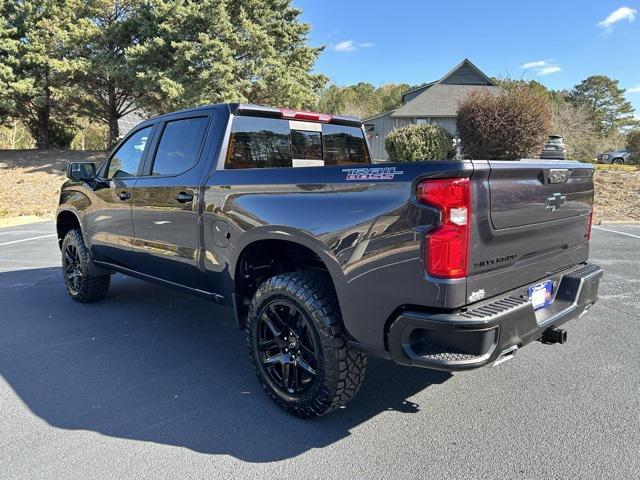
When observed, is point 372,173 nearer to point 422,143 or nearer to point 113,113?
point 422,143

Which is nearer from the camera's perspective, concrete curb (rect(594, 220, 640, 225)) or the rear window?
the rear window

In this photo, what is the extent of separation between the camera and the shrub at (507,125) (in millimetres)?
15633

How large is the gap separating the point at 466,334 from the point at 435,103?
3441cm

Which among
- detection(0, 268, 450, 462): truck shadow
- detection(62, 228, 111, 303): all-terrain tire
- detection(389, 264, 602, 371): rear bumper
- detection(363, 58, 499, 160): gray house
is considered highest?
detection(363, 58, 499, 160): gray house

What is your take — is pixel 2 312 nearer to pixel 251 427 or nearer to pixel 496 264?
pixel 251 427

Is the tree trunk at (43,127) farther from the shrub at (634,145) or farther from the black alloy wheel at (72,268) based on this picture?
the shrub at (634,145)

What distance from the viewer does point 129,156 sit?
4559mm

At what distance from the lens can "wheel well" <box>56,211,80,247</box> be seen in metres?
5.48

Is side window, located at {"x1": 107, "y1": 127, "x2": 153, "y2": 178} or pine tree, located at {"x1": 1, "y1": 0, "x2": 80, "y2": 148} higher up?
pine tree, located at {"x1": 1, "y1": 0, "x2": 80, "y2": 148}

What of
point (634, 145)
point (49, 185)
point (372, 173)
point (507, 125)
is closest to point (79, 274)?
point (372, 173)

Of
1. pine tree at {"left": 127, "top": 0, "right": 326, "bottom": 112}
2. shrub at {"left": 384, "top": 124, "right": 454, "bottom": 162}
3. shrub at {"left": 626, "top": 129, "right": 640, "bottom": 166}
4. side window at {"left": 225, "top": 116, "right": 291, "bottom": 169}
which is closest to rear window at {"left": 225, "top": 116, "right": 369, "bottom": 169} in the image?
side window at {"left": 225, "top": 116, "right": 291, "bottom": 169}

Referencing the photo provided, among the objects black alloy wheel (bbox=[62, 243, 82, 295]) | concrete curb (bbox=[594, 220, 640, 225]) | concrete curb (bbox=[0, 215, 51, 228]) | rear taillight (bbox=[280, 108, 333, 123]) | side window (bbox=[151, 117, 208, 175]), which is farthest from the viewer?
concrete curb (bbox=[0, 215, 51, 228])

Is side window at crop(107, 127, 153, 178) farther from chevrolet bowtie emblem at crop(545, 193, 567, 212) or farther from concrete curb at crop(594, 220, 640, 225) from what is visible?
concrete curb at crop(594, 220, 640, 225)

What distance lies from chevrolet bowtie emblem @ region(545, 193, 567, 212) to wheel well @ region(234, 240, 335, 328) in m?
1.44
